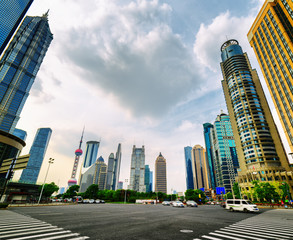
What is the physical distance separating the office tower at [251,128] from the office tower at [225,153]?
51722mm

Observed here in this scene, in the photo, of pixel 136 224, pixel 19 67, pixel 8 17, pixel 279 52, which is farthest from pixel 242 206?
pixel 19 67

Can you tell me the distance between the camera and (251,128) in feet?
319

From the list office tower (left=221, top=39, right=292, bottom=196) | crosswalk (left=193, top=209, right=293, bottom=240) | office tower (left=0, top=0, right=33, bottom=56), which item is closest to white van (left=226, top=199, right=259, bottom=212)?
crosswalk (left=193, top=209, right=293, bottom=240)

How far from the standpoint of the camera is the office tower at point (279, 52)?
65.2 m

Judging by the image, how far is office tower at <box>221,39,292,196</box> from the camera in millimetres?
85550

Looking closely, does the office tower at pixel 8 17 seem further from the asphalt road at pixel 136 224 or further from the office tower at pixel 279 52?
the office tower at pixel 279 52

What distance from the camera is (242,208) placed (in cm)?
2327

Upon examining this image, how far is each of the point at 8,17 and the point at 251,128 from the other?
178 metres

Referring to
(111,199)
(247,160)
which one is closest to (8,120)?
(111,199)

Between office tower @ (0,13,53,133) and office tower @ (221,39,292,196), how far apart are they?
608ft

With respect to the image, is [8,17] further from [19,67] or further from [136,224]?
[136,224]

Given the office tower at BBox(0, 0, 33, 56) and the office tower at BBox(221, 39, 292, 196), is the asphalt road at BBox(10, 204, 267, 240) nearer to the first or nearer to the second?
the office tower at BBox(221, 39, 292, 196)

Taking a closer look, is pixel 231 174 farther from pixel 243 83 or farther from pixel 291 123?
pixel 291 123

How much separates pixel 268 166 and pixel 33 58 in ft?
742
